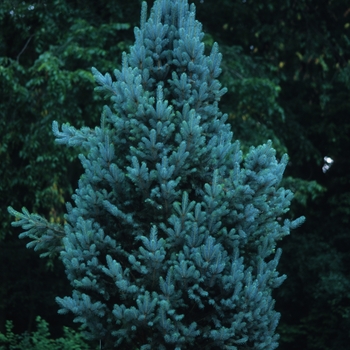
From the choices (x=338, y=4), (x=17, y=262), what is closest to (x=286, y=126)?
(x=338, y=4)

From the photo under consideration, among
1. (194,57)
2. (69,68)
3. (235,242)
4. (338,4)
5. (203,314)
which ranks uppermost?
(338,4)

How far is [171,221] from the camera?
523 centimetres

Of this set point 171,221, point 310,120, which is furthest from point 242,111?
point 171,221

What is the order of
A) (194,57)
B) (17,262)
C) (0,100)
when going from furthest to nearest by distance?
(17,262) → (0,100) → (194,57)

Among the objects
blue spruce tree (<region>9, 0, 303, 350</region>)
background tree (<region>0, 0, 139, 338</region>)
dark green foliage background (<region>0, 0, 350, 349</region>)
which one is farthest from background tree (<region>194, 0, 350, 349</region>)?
blue spruce tree (<region>9, 0, 303, 350</region>)

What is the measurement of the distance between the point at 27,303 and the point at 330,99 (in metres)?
8.31

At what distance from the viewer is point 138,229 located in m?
5.46

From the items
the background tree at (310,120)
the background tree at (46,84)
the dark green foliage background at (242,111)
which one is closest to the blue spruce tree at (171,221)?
the dark green foliage background at (242,111)

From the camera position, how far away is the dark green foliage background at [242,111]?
10.6 meters

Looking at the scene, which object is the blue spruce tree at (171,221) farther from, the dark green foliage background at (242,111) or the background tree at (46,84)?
the background tree at (46,84)

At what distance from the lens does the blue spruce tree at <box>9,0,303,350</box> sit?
523cm

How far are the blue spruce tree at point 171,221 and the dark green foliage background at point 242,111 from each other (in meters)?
4.07

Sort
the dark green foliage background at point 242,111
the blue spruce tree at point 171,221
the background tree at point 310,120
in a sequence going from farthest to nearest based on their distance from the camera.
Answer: the background tree at point 310,120 < the dark green foliage background at point 242,111 < the blue spruce tree at point 171,221

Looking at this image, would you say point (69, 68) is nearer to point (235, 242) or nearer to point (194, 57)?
point (194, 57)
